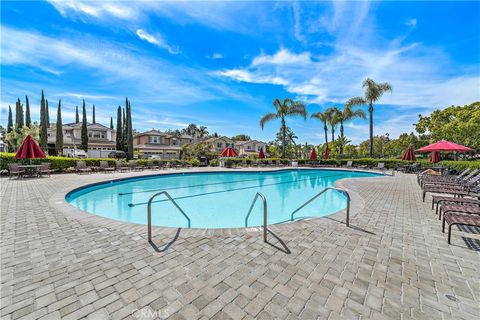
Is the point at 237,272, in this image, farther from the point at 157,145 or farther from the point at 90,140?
the point at 90,140

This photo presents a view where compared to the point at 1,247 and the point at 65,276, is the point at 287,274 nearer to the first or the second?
the point at 65,276

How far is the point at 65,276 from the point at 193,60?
50.5 feet

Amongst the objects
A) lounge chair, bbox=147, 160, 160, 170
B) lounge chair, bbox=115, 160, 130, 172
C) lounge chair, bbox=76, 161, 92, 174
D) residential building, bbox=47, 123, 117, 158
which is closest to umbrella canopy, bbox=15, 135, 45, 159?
lounge chair, bbox=76, 161, 92, 174

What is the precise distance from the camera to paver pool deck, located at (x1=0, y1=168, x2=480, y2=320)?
2207 millimetres

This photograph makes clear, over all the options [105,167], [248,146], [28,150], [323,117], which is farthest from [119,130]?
[323,117]

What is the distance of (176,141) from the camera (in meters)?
42.4

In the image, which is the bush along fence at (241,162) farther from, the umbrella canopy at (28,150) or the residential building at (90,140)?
the residential building at (90,140)

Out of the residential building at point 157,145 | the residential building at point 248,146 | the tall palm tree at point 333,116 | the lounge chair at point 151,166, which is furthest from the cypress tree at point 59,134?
the tall palm tree at point 333,116

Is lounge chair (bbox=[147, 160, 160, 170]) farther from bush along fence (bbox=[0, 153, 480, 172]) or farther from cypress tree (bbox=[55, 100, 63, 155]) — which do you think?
cypress tree (bbox=[55, 100, 63, 155])

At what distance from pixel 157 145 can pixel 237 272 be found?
131ft

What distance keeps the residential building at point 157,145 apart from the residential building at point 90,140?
4.57 meters

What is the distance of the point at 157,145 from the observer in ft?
129

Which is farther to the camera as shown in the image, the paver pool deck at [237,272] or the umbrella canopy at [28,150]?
the umbrella canopy at [28,150]

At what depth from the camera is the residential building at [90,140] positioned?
3278 cm
